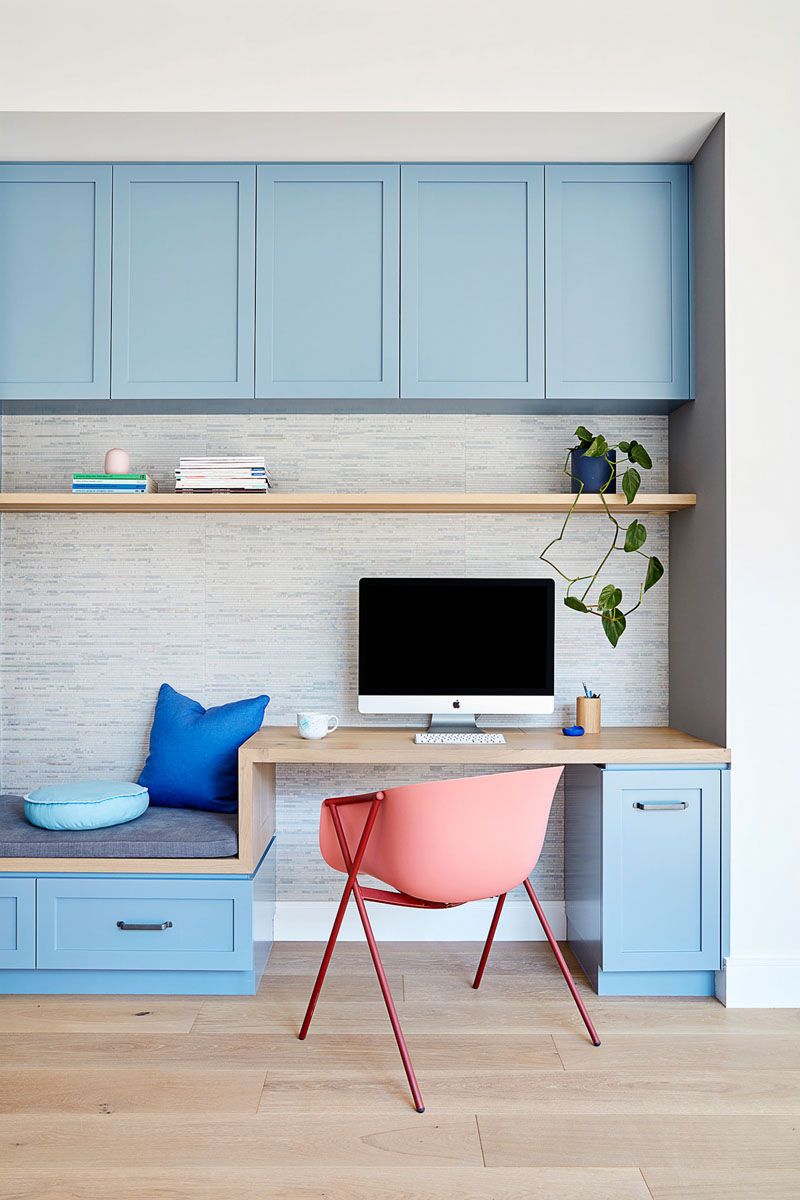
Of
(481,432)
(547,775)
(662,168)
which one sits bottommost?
(547,775)

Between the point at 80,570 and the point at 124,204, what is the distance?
1263 mm

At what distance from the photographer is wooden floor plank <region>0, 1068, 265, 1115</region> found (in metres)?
1.89

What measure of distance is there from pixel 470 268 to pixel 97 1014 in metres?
2.54

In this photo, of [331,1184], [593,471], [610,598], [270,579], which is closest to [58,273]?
[270,579]

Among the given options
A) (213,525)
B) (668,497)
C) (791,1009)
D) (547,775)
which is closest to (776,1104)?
(791,1009)

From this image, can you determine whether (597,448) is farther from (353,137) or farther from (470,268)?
(353,137)

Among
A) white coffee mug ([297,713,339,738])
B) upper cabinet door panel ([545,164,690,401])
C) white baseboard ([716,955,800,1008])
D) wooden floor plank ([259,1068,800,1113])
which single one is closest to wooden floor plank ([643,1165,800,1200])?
wooden floor plank ([259,1068,800,1113])

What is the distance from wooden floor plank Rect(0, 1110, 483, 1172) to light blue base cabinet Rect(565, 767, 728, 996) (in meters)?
0.80

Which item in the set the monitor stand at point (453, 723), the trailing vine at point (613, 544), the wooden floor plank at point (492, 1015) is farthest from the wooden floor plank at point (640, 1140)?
the trailing vine at point (613, 544)

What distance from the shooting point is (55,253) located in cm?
271

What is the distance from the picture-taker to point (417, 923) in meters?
2.94

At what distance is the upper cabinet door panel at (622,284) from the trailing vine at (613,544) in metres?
0.18

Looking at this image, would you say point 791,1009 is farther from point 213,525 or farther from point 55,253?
point 55,253

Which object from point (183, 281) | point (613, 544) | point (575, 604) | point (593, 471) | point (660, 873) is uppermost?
point (183, 281)
